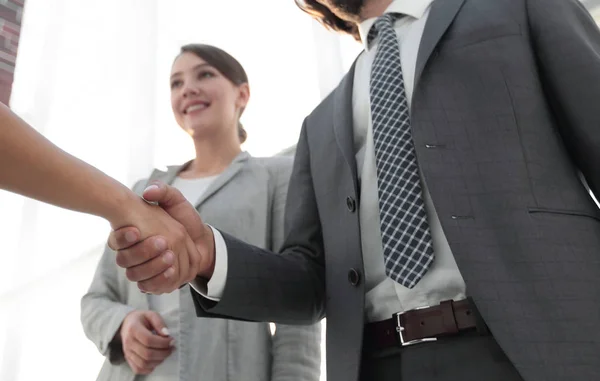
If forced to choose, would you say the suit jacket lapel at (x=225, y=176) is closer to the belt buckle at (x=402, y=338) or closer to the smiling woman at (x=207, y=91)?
the smiling woman at (x=207, y=91)

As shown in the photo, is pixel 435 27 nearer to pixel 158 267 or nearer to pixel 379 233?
pixel 379 233

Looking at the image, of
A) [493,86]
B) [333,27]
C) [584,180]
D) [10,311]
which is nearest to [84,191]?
[493,86]

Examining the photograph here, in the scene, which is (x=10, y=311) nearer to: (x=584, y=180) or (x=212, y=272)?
(x=212, y=272)

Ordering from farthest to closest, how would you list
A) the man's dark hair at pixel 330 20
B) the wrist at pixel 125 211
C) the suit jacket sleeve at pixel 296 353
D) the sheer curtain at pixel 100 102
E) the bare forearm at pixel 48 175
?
the sheer curtain at pixel 100 102, the man's dark hair at pixel 330 20, the suit jacket sleeve at pixel 296 353, the wrist at pixel 125 211, the bare forearm at pixel 48 175

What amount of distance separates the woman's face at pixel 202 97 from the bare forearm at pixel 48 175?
2.61 feet

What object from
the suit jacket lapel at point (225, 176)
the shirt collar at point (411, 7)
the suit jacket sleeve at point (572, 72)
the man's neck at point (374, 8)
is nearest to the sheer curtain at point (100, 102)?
the suit jacket lapel at point (225, 176)

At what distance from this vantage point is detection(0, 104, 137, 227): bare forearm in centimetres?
56

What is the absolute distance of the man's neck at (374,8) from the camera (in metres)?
1.12

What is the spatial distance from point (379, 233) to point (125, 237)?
0.35 m

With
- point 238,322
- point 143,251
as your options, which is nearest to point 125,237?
point 143,251

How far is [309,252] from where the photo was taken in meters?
0.97

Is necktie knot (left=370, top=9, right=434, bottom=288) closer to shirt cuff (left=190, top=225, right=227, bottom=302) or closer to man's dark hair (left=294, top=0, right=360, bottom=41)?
shirt cuff (left=190, top=225, right=227, bottom=302)

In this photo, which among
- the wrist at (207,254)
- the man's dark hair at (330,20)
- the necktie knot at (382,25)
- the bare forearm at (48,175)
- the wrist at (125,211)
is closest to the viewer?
the bare forearm at (48,175)

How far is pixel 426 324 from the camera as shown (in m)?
0.71
